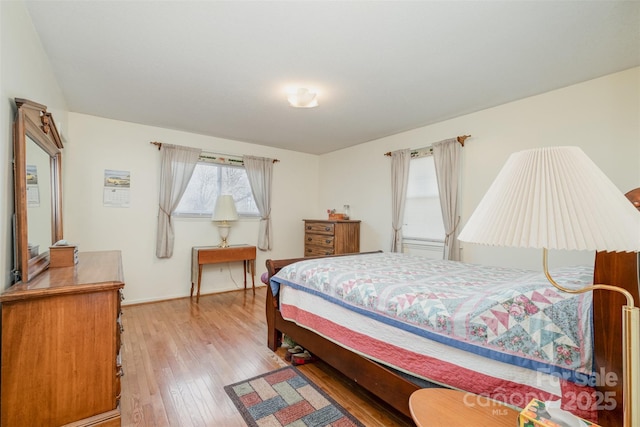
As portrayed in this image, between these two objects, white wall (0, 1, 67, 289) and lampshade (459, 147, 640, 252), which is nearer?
lampshade (459, 147, 640, 252)

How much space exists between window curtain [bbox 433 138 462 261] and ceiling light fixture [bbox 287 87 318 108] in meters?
1.73

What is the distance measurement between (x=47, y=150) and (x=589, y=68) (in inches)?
164

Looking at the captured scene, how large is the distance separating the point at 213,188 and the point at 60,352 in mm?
3119

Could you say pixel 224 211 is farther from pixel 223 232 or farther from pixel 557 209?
pixel 557 209

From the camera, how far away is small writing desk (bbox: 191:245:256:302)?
150 inches

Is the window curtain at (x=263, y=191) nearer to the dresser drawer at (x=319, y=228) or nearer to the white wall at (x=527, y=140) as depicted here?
the dresser drawer at (x=319, y=228)

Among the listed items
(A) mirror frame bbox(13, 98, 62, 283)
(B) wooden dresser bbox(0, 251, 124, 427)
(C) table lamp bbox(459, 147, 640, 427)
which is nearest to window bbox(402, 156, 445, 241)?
(C) table lamp bbox(459, 147, 640, 427)

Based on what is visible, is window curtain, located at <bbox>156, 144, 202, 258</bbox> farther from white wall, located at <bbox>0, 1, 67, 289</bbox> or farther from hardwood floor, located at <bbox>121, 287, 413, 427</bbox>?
white wall, located at <bbox>0, 1, 67, 289</bbox>

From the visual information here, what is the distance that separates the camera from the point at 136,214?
3.67 meters

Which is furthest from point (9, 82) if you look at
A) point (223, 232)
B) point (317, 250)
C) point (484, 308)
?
point (317, 250)

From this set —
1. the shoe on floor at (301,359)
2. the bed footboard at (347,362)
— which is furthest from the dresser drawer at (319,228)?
the shoe on floor at (301,359)

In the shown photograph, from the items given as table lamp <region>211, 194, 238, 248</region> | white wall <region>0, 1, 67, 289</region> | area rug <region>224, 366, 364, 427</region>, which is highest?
white wall <region>0, 1, 67, 289</region>

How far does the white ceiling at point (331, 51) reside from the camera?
5.23 feet

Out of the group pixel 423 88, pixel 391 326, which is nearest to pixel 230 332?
pixel 391 326
